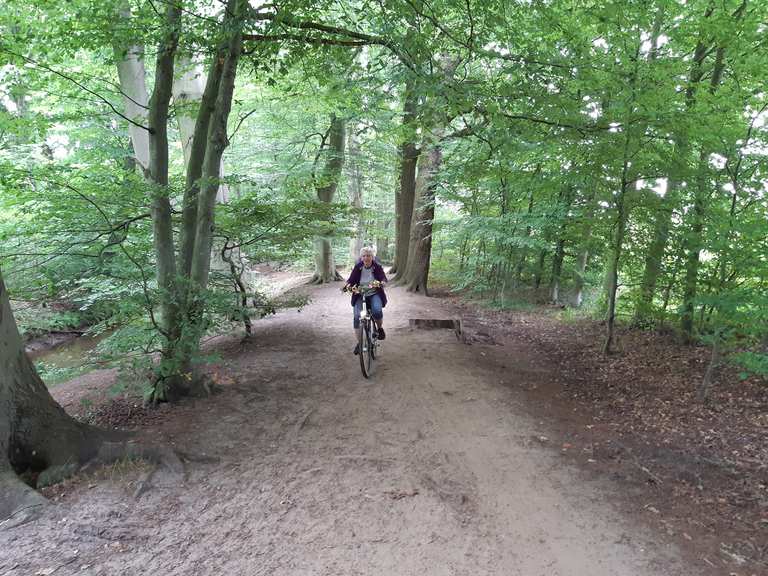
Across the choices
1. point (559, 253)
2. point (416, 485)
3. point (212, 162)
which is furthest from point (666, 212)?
point (212, 162)

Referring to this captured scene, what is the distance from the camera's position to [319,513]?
3.59m

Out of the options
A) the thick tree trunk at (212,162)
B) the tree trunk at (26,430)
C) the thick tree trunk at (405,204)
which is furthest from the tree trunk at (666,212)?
the thick tree trunk at (405,204)

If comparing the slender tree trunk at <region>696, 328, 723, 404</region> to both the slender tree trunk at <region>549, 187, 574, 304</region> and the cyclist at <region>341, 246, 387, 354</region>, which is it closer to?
the cyclist at <region>341, 246, 387, 354</region>

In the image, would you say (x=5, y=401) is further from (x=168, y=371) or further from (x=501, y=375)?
(x=501, y=375)

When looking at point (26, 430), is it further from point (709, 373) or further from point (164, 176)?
point (709, 373)

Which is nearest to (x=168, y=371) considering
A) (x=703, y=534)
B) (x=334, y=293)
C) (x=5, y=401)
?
(x=5, y=401)

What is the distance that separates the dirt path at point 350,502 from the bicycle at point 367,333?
57 centimetres

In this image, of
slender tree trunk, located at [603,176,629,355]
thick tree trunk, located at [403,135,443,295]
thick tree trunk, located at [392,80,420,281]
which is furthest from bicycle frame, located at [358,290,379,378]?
thick tree trunk, located at [392,80,420,281]

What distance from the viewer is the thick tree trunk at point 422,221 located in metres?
13.9

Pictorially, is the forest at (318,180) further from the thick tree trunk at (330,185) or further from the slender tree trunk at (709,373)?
the thick tree trunk at (330,185)

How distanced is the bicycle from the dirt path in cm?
57

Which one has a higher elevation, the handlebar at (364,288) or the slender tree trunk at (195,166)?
the slender tree trunk at (195,166)

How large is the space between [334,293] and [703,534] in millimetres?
12754

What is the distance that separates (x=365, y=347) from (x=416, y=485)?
3032mm
